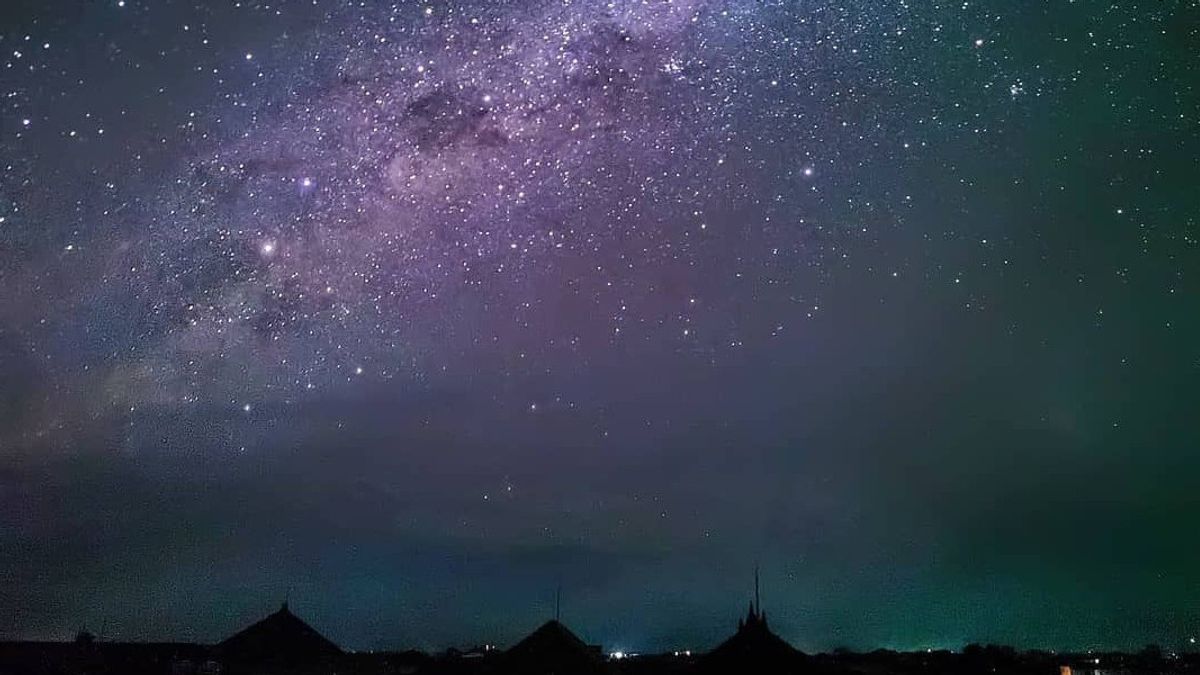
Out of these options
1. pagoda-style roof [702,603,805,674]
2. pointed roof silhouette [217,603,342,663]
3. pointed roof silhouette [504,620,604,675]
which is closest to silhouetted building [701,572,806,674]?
pagoda-style roof [702,603,805,674]

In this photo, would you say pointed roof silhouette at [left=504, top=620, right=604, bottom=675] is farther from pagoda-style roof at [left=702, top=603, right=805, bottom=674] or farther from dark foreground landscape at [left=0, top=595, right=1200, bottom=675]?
pagoda-style roof at [left=702, top=603, right=805, bottom=674]

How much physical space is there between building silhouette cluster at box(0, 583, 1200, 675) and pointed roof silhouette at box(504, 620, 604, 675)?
0.03 metres

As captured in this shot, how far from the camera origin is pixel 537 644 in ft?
89.9

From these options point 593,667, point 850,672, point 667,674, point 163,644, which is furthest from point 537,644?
point 163,644

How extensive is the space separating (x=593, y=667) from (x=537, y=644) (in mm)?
1843

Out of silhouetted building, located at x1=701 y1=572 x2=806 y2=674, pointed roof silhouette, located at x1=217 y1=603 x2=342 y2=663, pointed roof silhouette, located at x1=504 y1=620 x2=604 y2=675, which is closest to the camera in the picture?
silhouetted building, located at x1=701 y1=572 x2=806 y2=674

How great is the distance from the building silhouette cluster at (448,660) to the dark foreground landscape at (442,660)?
30 millimetres

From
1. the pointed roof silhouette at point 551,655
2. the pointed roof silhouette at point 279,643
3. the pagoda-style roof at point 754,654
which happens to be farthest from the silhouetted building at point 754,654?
the pointed roof silhouette at point 279,643

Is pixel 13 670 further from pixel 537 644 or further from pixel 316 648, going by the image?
pixel 537 644

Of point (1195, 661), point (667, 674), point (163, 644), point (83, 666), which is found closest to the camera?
point (667, 674)

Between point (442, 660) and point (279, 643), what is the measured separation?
7424 millimetres

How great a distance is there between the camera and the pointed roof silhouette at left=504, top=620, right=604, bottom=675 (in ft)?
87.7

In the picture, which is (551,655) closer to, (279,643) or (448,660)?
(448,660)

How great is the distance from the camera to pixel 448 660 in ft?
100
